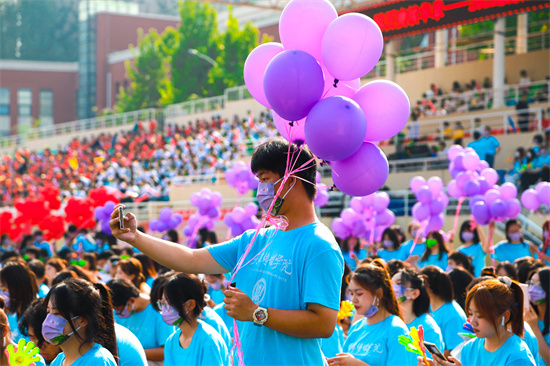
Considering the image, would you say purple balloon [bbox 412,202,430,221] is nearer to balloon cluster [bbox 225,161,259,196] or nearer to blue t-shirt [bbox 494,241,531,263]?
blue t-shirt [bbox 494,241,531,263]

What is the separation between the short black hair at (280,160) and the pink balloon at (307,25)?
61 centimetres

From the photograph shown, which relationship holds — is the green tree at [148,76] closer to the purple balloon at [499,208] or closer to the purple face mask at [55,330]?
the purple balloon at [499,208]

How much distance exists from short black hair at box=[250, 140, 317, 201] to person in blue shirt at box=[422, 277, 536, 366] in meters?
1.25

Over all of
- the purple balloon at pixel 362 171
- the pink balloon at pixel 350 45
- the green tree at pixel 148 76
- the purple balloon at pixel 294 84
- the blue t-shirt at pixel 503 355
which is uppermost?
the green tree at pixel 148 76

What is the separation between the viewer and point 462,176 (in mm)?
9969

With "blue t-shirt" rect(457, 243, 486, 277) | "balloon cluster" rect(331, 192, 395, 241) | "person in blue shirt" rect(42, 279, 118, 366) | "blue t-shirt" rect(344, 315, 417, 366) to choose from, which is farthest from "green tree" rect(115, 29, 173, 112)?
"person in blue shirt" rect(42, 279, 118, 366)

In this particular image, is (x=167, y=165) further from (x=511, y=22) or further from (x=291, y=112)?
(x=291, y=112)

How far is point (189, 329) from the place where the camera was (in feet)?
15.2

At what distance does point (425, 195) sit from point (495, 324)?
6491 mm

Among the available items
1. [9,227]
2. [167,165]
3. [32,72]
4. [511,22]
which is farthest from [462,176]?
[32,72]

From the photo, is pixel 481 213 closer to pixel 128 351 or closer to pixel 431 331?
pixel 431 331

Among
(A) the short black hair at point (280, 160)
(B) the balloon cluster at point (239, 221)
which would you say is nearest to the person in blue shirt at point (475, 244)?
(B) the balloon cluster at point (239, 221)

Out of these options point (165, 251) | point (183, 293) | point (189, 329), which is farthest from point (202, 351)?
point (165, 251)

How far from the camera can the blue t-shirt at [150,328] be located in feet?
18.2
